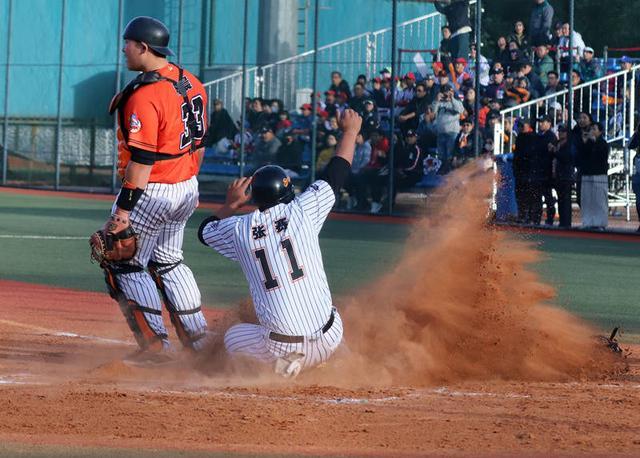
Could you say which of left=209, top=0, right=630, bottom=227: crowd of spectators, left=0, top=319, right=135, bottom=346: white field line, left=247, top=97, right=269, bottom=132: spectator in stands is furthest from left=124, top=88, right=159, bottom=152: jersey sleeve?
left=247, top=97, right=269, bottom=132: spectator in stands

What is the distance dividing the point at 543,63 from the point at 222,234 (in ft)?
54.3

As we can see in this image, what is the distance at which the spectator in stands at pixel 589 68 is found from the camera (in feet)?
74.0

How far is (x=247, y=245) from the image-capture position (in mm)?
7078

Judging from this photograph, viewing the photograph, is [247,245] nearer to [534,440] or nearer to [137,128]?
[137,128]

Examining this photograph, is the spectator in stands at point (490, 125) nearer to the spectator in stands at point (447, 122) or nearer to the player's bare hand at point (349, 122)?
the spectator in stands at point (447, 122)

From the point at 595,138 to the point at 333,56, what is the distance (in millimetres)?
8210

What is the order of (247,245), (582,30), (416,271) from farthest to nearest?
(582,30) < (416,271) < (247,245)

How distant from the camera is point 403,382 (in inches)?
290

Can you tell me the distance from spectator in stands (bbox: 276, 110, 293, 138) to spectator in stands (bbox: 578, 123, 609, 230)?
726 cm

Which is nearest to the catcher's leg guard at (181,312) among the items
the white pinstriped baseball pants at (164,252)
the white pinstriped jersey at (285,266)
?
the white pinstriped baseball pants at (164,252)

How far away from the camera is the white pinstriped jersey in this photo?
7.01m

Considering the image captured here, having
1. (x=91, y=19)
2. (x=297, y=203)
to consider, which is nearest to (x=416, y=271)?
(x=297, y=203)

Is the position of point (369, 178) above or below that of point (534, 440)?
above

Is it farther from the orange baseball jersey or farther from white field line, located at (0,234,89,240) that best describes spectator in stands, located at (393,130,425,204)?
the orange baseball jersey
